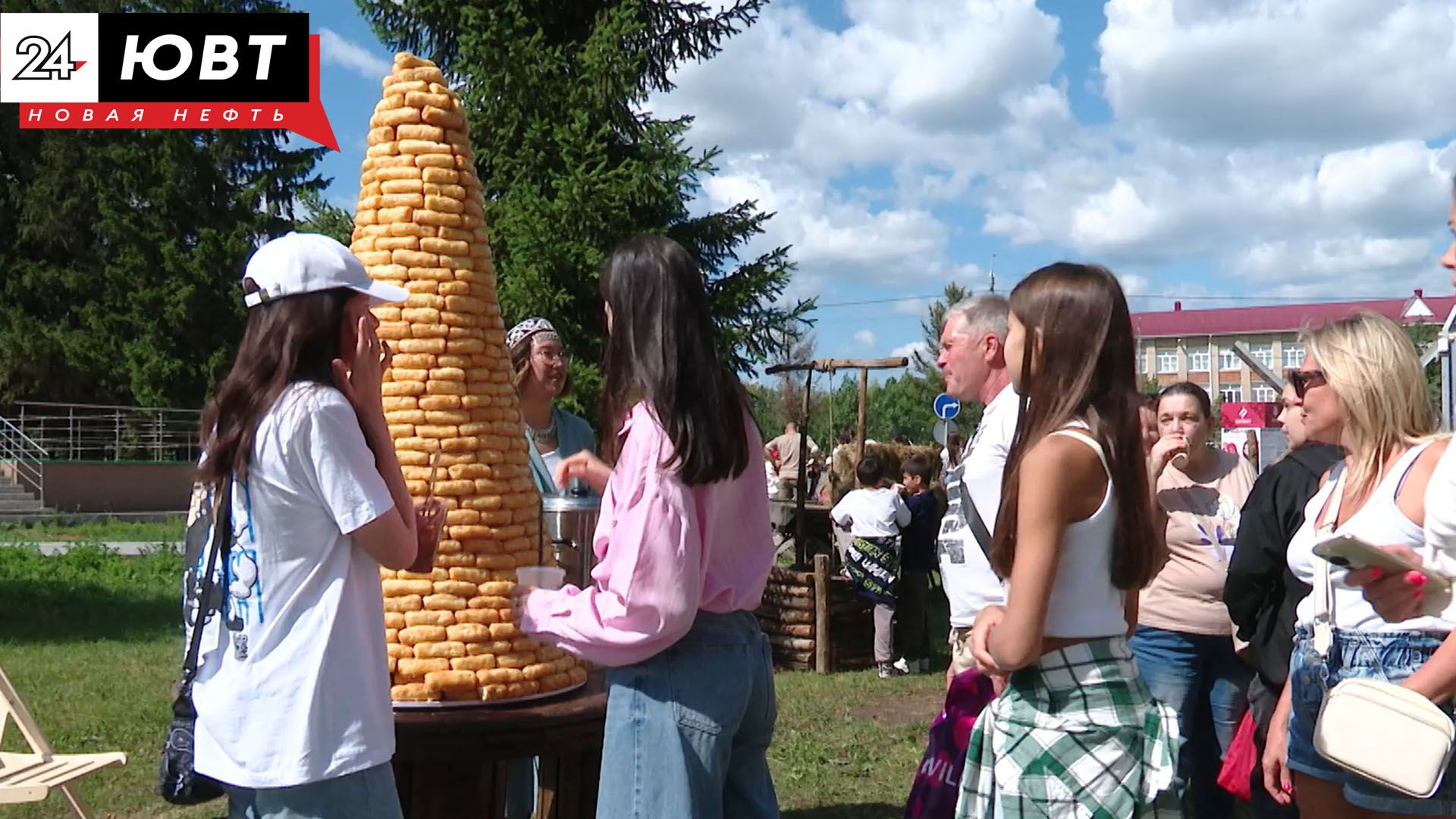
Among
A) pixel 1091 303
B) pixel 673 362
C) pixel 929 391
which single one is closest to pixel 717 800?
pixel 673 362

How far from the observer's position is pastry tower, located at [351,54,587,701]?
3094 millimetres

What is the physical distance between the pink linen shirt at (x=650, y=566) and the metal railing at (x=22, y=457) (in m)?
27.3

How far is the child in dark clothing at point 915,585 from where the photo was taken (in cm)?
973

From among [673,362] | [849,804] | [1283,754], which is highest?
[673,362]

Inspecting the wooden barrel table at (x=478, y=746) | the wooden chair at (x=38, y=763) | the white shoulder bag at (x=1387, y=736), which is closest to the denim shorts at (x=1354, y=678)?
the white shoulder bag at (x=1387, y=736)

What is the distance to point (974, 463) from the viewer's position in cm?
297

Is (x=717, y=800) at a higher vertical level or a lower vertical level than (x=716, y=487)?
lower

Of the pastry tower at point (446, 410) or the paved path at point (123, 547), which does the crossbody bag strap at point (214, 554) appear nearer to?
the pastry tower at point (446, 410)

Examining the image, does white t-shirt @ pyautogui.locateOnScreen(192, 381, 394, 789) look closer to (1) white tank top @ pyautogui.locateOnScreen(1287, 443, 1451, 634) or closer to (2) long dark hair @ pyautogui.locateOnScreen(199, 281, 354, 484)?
(2) long dark hair @ pyautogui.locateOnScreen(199, 281, 354, 484)

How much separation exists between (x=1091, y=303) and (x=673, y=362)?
0.88 metres

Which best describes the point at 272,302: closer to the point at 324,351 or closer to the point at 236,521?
the point at 324,351

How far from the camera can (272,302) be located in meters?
2.44

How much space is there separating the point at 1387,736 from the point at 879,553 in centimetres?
725

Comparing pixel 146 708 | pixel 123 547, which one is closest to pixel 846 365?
pixel 146 708
